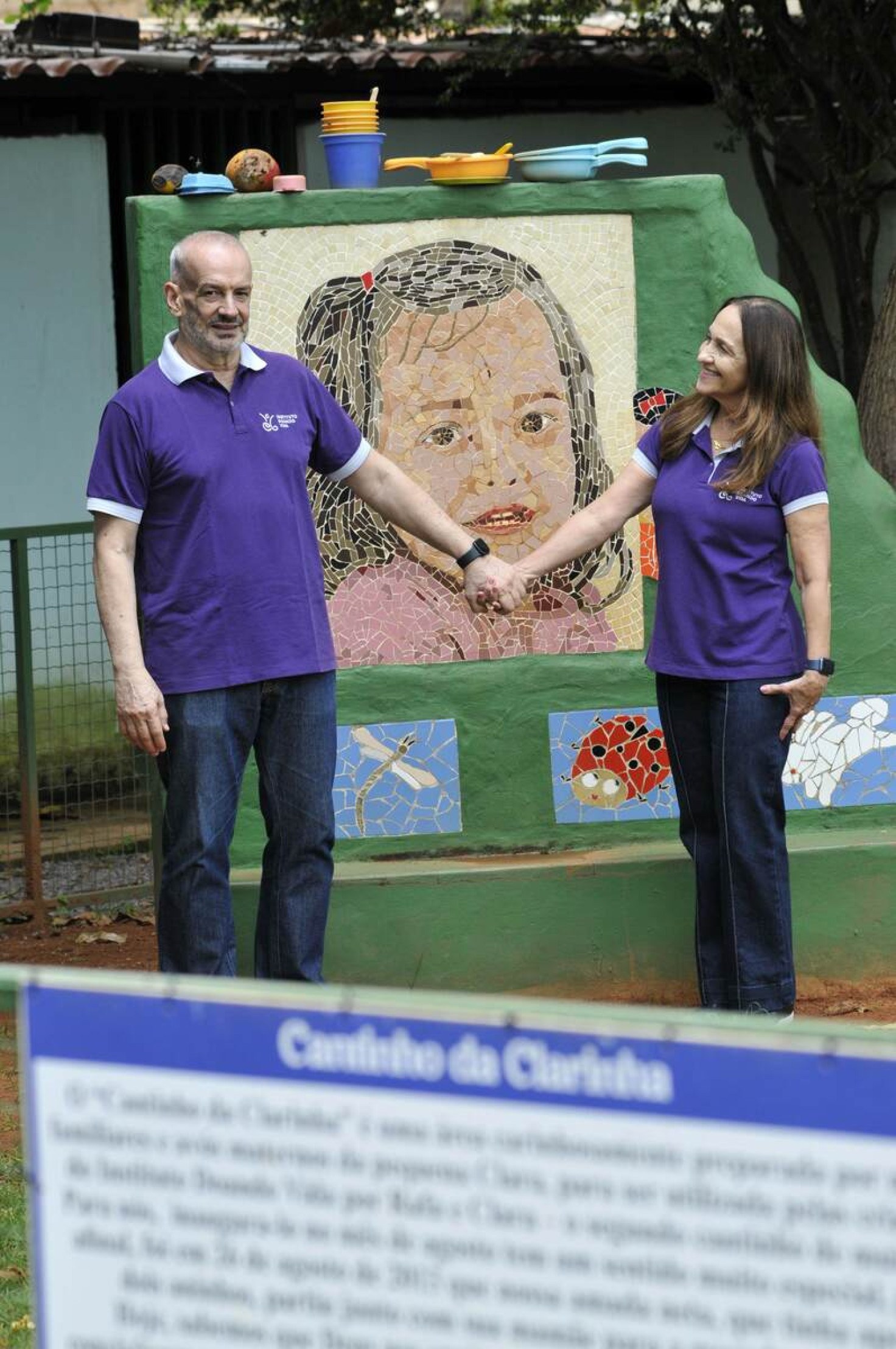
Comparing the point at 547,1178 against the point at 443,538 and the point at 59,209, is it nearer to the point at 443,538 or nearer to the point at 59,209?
the point at 443,538

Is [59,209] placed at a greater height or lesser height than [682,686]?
greater

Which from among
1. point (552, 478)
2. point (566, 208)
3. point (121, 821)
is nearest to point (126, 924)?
point (121, 821)

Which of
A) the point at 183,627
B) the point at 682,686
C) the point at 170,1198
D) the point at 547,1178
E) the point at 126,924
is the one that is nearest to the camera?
the point at 547,1178

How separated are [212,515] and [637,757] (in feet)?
5.80

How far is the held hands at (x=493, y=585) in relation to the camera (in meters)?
4.99

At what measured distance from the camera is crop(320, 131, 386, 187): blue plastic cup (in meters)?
5.56

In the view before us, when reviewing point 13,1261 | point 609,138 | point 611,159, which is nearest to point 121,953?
point 13,1261

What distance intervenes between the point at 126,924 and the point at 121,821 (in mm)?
439

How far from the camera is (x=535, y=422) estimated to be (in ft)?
18.4

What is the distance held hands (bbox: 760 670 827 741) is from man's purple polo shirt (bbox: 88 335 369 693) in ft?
3.42

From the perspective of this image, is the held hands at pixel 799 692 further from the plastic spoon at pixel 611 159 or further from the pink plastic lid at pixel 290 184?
the pink plastic lid at pixel 290 184

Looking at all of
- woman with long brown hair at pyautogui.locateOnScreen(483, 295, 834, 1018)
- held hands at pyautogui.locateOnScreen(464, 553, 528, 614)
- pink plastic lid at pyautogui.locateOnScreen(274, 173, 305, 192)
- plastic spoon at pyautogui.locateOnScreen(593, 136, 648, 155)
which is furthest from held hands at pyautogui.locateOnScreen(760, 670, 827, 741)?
pink plastic lid at pyautogui.locateOnScreen(274, 173, 305, 192)

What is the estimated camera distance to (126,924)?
768 cm

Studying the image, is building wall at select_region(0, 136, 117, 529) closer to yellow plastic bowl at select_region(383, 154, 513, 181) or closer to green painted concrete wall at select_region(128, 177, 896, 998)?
green painted concrete wall at select_region(128, 177, 896, 998)
